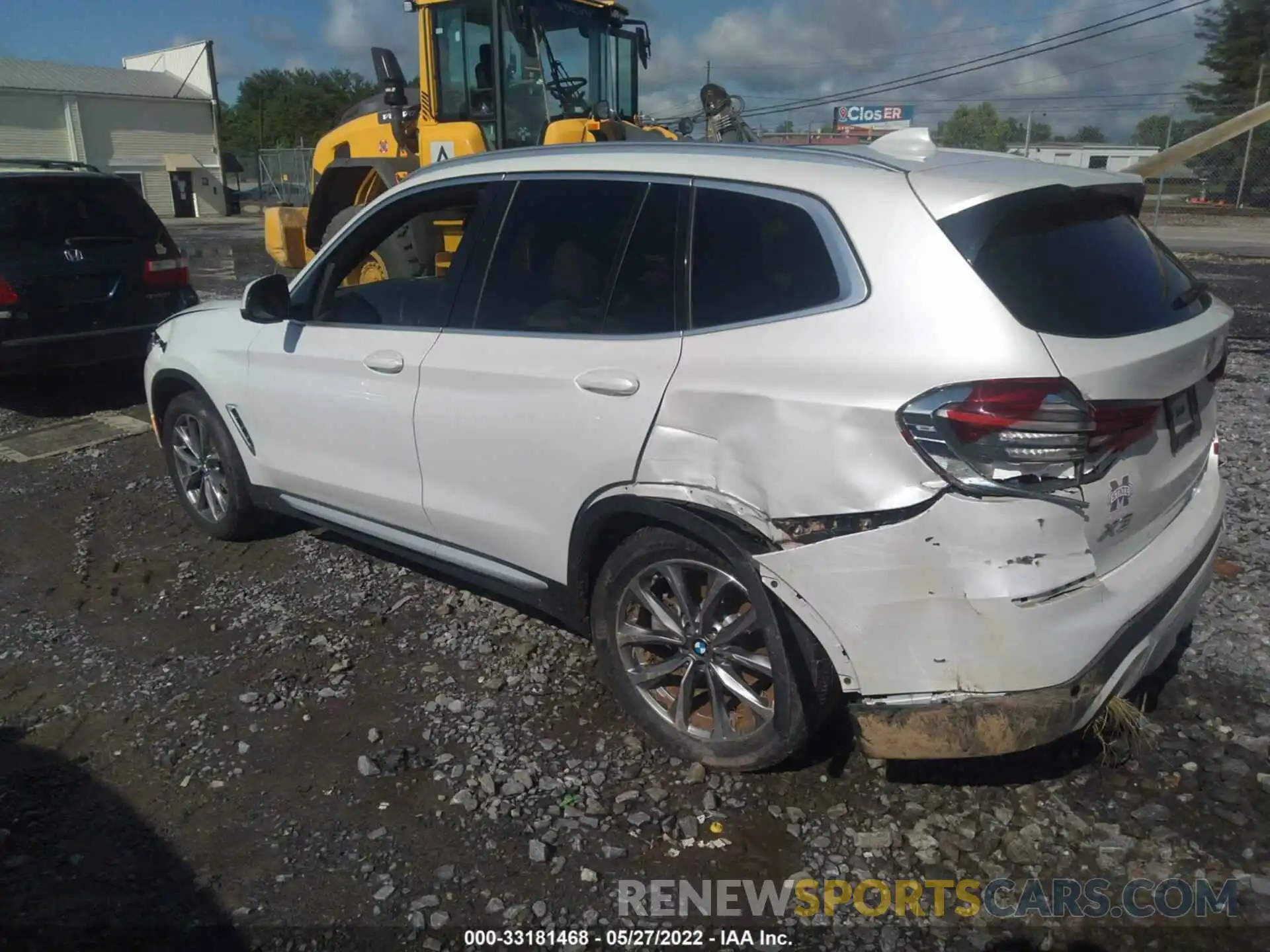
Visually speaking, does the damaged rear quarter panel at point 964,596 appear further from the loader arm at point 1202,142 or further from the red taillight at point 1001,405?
the loader arm at point 1202,142

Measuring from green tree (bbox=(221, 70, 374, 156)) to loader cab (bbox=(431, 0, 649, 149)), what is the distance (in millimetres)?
59293

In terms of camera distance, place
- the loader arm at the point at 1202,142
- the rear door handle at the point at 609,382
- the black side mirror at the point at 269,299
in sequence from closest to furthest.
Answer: the rear door handle at the point at 609,382
the black side mirror at the point at 269,299
the loader arm at the point at 1202,142

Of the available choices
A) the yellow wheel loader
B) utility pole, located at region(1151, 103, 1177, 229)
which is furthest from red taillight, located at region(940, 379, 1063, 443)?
utility pole, located at region(1151, 103, 1177, 229)

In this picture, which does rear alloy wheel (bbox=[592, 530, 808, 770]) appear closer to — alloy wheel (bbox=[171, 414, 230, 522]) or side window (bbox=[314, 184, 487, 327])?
side window (bbox=[314, 184, 487, 327])

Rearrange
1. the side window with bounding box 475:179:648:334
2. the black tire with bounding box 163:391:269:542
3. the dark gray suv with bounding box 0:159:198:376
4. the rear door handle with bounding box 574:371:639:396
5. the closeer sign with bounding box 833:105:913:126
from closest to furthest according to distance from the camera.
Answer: the rear door handle with bounding box 574:371:639:396 < the side window with bounding box 475:179:648:334 < the black tire with bounding box 163:391:269:542 < the dark gray suv with bounding box 0:159:198:376 < the closeer sign with bounding box 833:105:913:126

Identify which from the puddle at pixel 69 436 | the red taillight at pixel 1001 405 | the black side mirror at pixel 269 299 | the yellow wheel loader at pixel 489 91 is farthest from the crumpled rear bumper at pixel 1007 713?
the puddle at pixel 69 436

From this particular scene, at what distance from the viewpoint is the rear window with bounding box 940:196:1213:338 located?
8.31 ft

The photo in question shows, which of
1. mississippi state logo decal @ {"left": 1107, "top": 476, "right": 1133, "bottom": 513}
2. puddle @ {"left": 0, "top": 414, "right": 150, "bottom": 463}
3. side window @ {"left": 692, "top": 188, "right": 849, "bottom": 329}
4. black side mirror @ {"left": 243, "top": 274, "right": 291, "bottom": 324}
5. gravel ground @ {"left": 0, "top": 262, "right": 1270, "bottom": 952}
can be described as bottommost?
gravel ground @ {"left": 0, "top": 262, "right": 1270, "bottom": 952}

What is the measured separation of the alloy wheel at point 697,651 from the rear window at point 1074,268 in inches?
44.3

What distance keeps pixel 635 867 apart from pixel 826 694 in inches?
29.3

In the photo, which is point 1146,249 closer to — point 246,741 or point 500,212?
point 500,212

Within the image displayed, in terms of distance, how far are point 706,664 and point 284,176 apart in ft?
126

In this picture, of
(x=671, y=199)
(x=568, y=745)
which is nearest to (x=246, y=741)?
(x=568, y=745)

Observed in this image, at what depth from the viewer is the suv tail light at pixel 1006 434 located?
2373mm
